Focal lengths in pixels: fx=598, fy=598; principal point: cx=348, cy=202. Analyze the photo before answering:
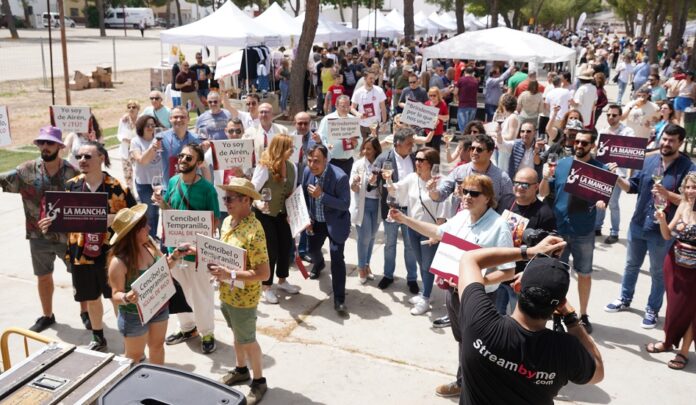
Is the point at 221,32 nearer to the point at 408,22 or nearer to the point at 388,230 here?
the point at 388,230

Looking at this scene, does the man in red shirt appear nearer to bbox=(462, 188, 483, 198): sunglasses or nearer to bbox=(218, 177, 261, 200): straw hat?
bbox=(462, 188, 483, 198): sunglasses

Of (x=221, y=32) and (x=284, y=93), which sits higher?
(x=221, y=32)

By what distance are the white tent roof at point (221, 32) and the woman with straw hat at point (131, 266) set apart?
1426 centimetres

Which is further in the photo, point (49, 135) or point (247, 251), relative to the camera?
point (49, 135)

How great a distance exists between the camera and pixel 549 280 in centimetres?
259

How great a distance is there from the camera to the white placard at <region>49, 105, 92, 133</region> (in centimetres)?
766

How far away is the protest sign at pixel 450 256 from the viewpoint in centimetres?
433

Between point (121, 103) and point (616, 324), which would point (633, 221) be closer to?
point (616, 324)

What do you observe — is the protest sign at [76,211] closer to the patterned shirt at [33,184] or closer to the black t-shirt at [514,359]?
the patterned shirt at [33,184]

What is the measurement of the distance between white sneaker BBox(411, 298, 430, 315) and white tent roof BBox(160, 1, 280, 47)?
1318 cm

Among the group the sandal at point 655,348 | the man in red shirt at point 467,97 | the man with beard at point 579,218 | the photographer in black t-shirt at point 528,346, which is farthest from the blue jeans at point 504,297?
the man in red shirt at point 467,97

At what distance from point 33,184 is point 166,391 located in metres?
4.17

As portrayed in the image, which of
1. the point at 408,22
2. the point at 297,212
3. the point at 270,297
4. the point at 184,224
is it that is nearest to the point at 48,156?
the point at 184,224

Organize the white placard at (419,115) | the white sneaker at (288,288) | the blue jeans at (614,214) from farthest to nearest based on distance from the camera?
the white placard at (419,115) < the blue jeans at (614,214) < the white sneaker at (288,288)
